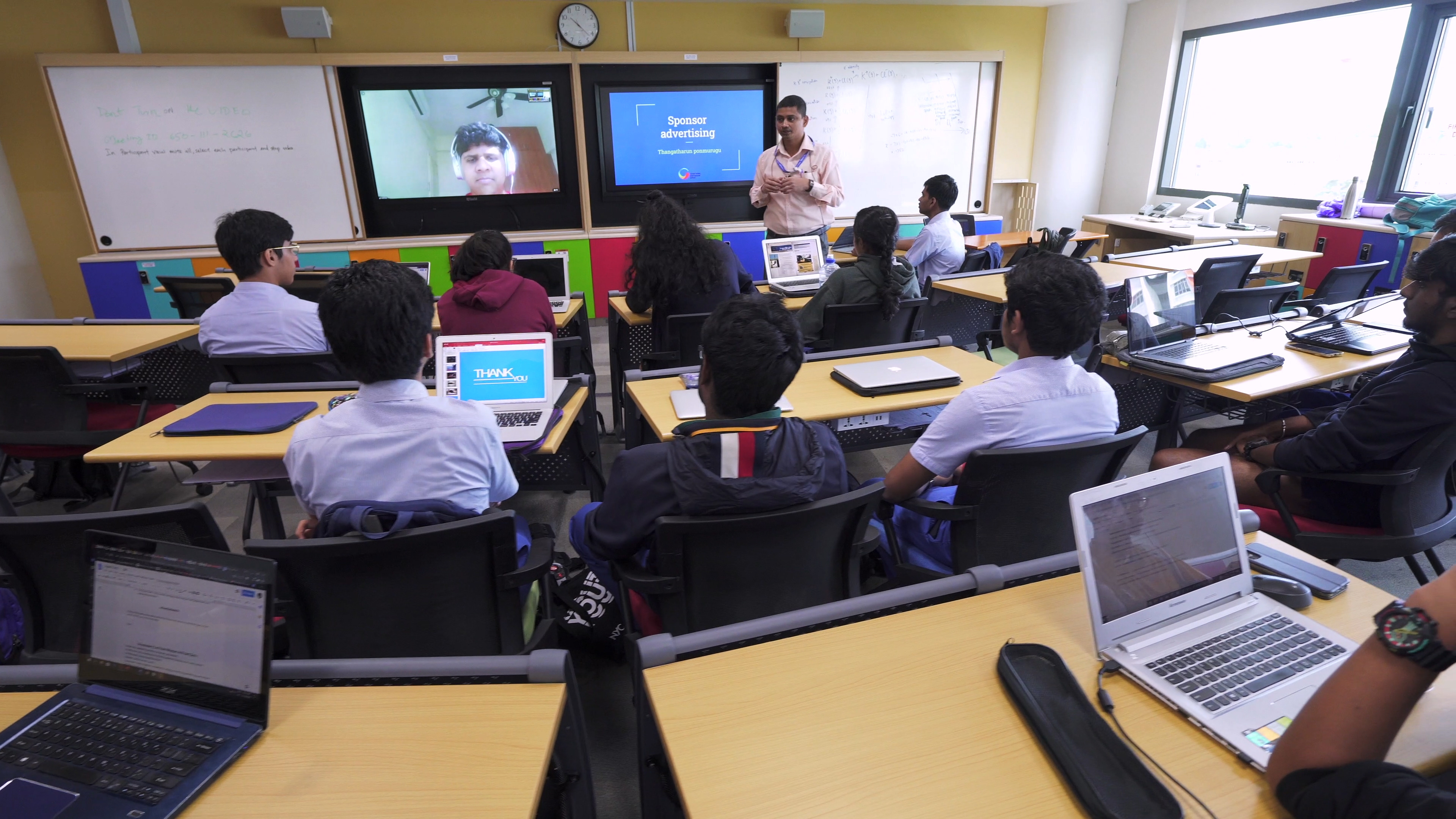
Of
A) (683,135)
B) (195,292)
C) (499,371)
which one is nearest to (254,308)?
(499,371)

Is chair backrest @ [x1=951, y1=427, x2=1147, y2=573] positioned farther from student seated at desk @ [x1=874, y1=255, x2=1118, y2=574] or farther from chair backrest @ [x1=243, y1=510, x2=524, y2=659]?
chair backrest @ [x1=243, y1=510, x2=524, y2=659]

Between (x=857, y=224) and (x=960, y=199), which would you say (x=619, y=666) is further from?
(x=960, y=199)

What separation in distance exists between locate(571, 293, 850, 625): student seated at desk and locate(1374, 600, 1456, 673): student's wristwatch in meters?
0.79

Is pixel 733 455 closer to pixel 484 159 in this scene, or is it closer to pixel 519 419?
pixel 519 419

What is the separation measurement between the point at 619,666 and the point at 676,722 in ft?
3.98

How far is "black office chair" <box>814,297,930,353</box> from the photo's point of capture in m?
3.10

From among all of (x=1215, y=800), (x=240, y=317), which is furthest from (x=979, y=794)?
(x=240, y=317)

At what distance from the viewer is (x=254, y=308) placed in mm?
2758

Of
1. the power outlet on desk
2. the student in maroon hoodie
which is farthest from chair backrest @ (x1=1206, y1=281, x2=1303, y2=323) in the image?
the student in maroon hoodie

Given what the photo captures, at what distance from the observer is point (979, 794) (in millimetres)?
832

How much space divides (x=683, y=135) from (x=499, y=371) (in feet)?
15.8

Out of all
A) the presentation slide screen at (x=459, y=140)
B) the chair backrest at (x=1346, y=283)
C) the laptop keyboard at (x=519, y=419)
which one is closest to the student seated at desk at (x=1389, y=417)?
the chair backrest at (x=1346, y=283)

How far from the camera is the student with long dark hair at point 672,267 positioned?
333 cm

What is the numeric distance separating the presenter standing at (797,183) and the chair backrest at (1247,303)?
7.37 feet
